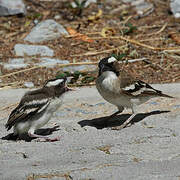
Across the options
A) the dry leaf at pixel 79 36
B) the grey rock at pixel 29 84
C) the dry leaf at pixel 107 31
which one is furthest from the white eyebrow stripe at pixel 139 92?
the dry leaf at pixel 107 31

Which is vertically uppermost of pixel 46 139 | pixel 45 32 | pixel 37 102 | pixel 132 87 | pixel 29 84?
pixel 37 102

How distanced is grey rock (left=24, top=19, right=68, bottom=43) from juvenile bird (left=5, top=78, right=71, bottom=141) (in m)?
5.23

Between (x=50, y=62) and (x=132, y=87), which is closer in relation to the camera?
(x=132, y=87)

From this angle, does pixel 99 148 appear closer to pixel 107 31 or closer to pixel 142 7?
pixel 107 31

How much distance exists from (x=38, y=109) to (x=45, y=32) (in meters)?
5.64

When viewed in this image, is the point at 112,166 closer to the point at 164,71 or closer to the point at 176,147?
the point at 176,147

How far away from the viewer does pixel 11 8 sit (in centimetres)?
1220

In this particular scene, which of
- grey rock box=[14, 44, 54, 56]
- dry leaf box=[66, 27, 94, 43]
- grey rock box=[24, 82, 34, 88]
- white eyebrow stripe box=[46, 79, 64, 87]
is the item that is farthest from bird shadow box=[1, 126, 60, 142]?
dry leaf box=[66, 27, 94, 43]

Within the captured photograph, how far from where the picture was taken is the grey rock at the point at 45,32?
11.1 m

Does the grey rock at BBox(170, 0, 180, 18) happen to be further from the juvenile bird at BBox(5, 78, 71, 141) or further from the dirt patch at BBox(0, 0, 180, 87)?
the juvenile bird at BBox(5, 78, 71, 141)

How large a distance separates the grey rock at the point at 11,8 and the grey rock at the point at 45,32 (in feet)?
3.40

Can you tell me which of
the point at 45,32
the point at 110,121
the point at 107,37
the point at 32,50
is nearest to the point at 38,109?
the point at 110,121

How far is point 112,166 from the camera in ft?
16.2

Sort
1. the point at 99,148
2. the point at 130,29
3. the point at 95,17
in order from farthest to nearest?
the point at 95,17 < the point at 130,29 < the point at 99,148
